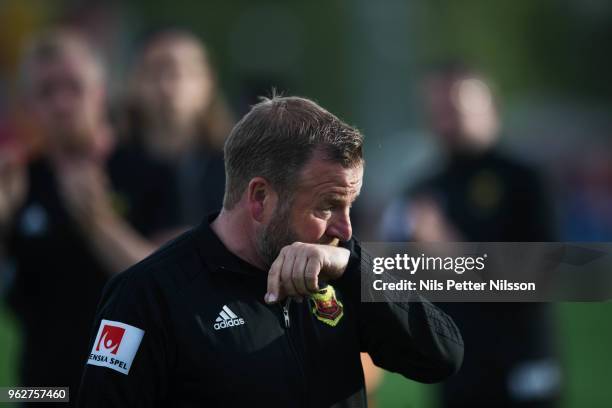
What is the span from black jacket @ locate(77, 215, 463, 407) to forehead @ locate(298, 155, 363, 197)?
0.75ft

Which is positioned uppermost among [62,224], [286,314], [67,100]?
[67,100]

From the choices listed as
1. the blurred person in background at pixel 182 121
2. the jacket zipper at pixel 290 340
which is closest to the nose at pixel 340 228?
the jacket zipper at pixel 290 340

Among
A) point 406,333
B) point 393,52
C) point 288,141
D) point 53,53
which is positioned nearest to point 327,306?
point 406,333

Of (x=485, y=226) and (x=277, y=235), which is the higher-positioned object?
(x=485, y=226)

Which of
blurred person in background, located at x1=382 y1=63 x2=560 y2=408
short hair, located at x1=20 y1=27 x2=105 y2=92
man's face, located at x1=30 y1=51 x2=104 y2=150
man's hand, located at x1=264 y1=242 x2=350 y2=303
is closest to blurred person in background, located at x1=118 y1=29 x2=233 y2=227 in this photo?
man's face, located at x1=30 y1=51 x2=104 y2=150

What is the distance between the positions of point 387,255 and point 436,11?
28.1 metres

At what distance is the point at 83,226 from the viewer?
520 cm

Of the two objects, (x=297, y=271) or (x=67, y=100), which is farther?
(x=67, y=100)

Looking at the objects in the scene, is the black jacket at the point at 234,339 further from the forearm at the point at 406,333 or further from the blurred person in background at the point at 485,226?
the blurred person in background at the point at 485,226

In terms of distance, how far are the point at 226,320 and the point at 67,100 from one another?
254 cm

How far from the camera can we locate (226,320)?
3.07 meters

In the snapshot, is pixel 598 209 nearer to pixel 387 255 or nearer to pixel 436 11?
pixel 436 11

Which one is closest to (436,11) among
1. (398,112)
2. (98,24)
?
(398,112)

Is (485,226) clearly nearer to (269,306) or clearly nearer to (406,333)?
(406,333)
